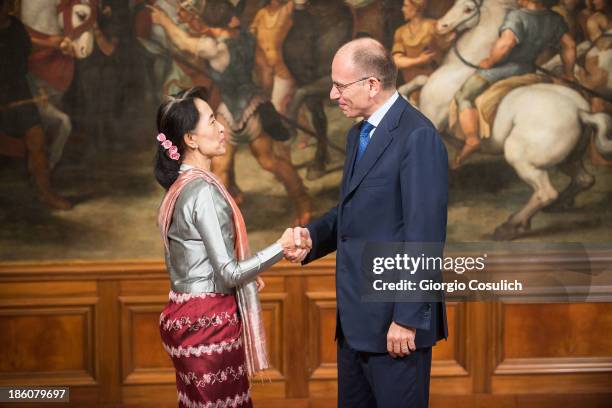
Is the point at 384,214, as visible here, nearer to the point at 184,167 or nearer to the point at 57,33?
the point at 184,167

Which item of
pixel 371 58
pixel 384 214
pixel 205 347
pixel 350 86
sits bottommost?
pixel 205 347

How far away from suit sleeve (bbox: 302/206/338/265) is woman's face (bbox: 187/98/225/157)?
61 centimetres

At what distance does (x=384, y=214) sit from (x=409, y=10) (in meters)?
2.71

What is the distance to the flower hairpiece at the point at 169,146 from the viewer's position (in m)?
3.14

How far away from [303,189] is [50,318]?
1.89 meters

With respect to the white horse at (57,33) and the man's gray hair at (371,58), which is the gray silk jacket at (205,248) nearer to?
the man's gray hair at (371,58)

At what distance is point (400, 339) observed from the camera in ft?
9.50

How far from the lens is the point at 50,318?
17.3ft

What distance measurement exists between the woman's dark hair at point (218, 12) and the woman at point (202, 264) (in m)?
2.19

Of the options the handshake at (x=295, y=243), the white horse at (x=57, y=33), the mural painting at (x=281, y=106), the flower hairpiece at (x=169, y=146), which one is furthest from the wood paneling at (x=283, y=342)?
the flower hairpiece at (x=169, y=146)

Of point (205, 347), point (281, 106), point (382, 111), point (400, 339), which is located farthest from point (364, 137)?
point (281, 106)

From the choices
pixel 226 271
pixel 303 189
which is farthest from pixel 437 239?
pixel 303 189

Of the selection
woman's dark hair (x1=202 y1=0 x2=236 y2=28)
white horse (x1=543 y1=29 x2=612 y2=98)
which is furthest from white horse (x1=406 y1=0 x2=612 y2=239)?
woman's dark hair (x1=202 y1=0 x2=236 y2=28)

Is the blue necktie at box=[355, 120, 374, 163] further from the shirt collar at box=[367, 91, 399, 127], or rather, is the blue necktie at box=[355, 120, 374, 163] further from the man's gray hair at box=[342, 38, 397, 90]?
the man's gray hair at box=[342, 38, 397, 90]
